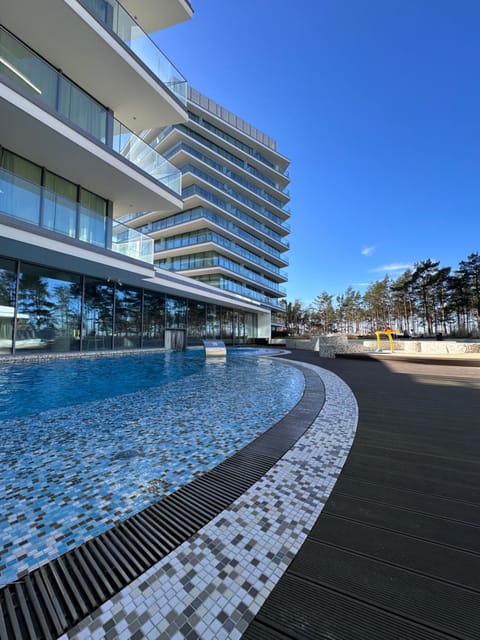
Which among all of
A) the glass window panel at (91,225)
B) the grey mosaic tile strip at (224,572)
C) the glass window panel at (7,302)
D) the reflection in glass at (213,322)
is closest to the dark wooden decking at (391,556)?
the grey mosaic tile strip at (224,572)

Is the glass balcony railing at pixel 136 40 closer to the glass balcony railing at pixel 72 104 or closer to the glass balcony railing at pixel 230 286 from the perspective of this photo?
the glass balcony railing at pixel 72 104

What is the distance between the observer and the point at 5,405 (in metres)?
5.29

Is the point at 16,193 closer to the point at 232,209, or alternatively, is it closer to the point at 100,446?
the point at 100,446

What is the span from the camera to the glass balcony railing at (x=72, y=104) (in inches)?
307

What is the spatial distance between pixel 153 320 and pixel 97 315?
435cm

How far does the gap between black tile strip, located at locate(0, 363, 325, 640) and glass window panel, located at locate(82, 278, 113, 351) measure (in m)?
13.3

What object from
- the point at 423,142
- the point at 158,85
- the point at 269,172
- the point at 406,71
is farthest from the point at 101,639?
the point at 423,142

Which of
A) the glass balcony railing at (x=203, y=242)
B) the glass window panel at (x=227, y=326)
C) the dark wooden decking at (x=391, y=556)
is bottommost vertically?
the dark wooden decking at (x=391, y=556)

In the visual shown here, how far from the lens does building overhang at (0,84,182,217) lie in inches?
301

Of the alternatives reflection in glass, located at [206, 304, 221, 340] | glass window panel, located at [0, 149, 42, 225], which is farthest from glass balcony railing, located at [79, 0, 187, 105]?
reflection in glass, located at [206, 304, 221, 340]

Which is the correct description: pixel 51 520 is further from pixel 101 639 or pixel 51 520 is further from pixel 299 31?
pixel 299 31

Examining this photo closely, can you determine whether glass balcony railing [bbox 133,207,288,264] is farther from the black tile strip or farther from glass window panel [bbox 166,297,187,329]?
the black tile strip

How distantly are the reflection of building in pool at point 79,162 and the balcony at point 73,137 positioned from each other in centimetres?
4

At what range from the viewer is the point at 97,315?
1425 cm
